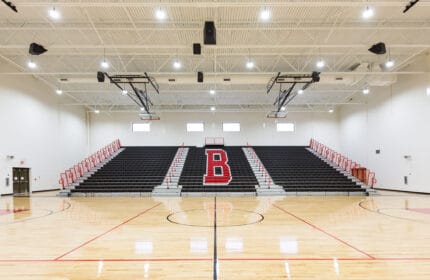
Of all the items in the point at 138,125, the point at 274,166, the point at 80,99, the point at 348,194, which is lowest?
the point at 348,194

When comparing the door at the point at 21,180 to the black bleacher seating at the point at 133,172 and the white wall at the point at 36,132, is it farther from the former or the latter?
the black bleacher seating at the point at 133,172

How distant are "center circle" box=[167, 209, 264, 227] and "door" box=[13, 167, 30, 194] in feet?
38.9

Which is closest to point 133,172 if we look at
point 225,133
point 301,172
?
point 225,133

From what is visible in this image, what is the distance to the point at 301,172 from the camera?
1867 cm

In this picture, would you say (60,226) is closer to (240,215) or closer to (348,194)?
(240,215)

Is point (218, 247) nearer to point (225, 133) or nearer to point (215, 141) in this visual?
point (215, 141)

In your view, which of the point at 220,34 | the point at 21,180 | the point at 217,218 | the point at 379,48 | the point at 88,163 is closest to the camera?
the point at 217,218

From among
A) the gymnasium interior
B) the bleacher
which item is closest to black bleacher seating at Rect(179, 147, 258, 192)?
the gymnasium interior

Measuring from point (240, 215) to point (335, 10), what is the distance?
793cm

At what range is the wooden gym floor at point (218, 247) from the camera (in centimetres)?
390

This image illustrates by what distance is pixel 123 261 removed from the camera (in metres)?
4.35

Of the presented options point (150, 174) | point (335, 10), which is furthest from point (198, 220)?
point (150, 174)

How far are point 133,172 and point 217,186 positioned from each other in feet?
19.4

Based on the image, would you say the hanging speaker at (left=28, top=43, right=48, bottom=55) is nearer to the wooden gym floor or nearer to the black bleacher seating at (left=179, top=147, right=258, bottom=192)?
the wooden gym floor
